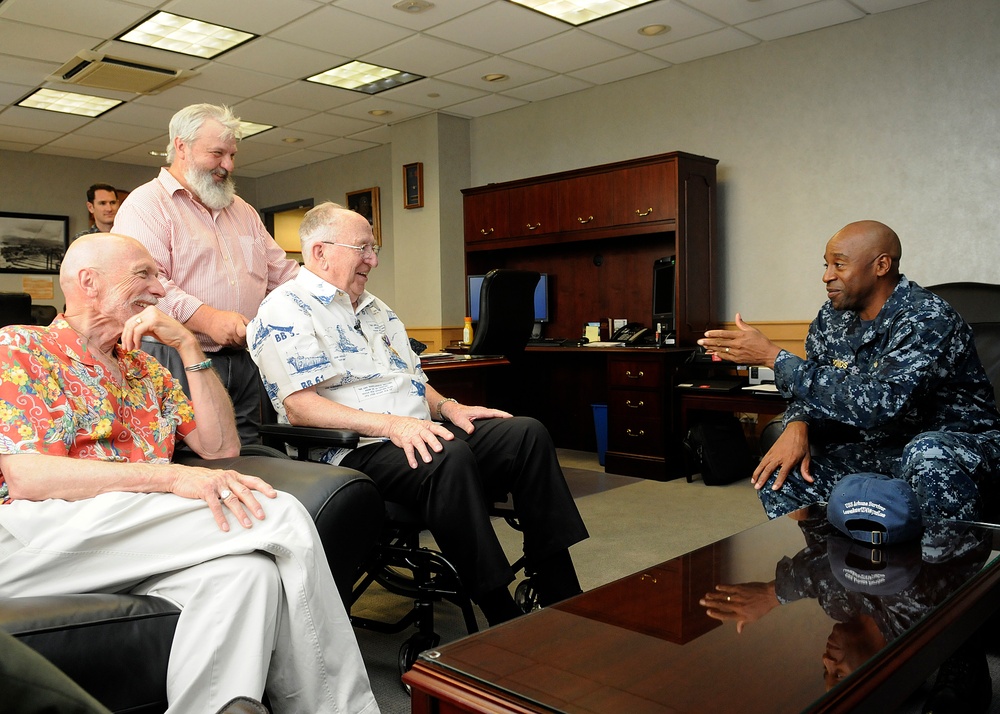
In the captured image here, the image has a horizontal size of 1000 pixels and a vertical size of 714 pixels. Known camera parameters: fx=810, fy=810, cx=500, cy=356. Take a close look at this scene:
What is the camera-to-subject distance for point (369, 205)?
7.99 m

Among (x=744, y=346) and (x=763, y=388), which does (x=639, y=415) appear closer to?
(x=763, y=388)

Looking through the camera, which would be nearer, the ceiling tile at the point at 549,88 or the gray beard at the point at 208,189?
the gray beard at the point at 208,189

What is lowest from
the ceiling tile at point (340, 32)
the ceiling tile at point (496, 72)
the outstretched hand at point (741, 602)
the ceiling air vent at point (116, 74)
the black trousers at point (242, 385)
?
the outstretched hand at point (741, 602)

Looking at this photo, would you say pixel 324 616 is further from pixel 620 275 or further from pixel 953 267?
pixel 620 275

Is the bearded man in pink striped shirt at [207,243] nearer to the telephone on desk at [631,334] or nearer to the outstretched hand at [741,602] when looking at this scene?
the outstretched hand at [741,602]

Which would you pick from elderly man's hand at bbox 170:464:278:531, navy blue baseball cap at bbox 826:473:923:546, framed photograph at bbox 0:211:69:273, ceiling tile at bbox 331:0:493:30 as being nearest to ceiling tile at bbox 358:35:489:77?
ceiling tile at bbox 331:0:493:30

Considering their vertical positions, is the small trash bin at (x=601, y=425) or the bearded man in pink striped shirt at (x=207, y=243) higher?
the bearded man in pink striped shirt at (x=207, y=243)

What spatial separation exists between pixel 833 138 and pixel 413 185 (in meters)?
3.45

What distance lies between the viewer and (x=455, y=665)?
113cm

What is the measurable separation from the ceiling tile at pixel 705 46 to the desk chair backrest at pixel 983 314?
245cm

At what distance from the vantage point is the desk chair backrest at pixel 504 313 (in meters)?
4.12

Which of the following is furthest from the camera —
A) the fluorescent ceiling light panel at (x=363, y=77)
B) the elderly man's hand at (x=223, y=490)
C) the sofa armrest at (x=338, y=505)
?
the fluorescent ceiling light panel at (x=363, y=77)

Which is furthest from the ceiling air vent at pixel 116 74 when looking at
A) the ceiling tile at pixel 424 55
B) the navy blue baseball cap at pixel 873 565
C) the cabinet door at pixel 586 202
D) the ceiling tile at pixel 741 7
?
the navy blue baseball cap at pixel 873 565

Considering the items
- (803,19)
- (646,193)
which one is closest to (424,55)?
(646,193)
